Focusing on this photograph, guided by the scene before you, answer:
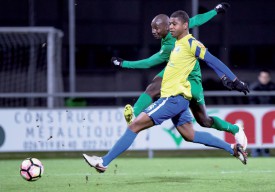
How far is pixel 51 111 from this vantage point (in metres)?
13.5

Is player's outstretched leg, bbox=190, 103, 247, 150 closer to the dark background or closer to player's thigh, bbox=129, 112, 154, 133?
player's thigh, bbox=129, 112, 154, 133

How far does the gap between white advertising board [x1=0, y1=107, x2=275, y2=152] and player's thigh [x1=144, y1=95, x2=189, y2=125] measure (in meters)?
5.08

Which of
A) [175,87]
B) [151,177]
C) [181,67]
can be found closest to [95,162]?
[175,87]

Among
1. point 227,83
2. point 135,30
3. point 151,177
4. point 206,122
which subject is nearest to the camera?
point 227,83

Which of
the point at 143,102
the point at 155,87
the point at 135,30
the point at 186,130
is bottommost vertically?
the point at 186,130

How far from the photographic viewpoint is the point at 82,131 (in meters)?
13.5

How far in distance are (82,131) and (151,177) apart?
3.94 meters

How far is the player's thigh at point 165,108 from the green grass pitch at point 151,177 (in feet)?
2.56

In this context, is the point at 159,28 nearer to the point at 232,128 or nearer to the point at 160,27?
the point at 160,27

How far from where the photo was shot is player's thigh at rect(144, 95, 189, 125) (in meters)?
8.38

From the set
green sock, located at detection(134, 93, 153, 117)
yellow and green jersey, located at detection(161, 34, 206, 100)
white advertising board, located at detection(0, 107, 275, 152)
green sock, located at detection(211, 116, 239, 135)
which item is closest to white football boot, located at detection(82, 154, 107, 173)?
yellow and green jersey, located at detection(161, 34, 206, 100)

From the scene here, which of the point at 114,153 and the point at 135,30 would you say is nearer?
the point at 114,153

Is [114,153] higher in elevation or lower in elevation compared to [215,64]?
lower

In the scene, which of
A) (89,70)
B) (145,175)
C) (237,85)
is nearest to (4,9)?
(89,70)
